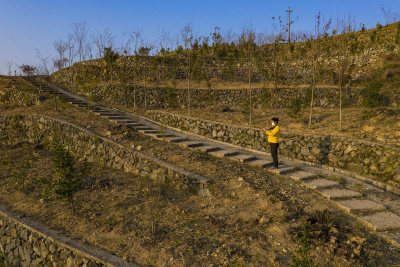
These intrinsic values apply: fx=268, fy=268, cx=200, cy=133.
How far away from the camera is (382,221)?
244 inches

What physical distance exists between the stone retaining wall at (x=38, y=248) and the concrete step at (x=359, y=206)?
539cm

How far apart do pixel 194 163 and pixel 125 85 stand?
1281cm

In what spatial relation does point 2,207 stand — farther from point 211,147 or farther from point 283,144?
point 283,144

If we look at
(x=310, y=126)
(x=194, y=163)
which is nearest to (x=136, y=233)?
(x=194, y=163)

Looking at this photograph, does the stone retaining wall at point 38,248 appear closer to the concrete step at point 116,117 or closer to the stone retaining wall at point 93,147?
the stone retaining wall at point 93,147

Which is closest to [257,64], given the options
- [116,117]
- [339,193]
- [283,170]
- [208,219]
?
[116,117]

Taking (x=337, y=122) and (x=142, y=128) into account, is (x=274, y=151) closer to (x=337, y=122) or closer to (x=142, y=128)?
(x=337, y=122)

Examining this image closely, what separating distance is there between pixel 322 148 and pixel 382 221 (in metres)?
4.98

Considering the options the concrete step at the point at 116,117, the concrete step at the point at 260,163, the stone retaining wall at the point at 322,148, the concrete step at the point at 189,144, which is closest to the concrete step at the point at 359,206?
the stone retaining wall at the point at 322,148

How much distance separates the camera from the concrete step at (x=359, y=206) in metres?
6.66

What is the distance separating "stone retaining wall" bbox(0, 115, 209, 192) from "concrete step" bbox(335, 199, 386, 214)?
12.2 ft

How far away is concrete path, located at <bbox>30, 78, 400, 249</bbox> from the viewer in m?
6.18

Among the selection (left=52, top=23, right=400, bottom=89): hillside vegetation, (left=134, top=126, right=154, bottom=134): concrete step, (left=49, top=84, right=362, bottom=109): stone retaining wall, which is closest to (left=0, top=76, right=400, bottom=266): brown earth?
(left=134, top=126, right=154, bottom=134): concrete step

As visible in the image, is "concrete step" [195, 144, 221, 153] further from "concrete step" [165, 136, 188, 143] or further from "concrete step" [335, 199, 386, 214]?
"concrete step" [335, 199, 386, 214]
